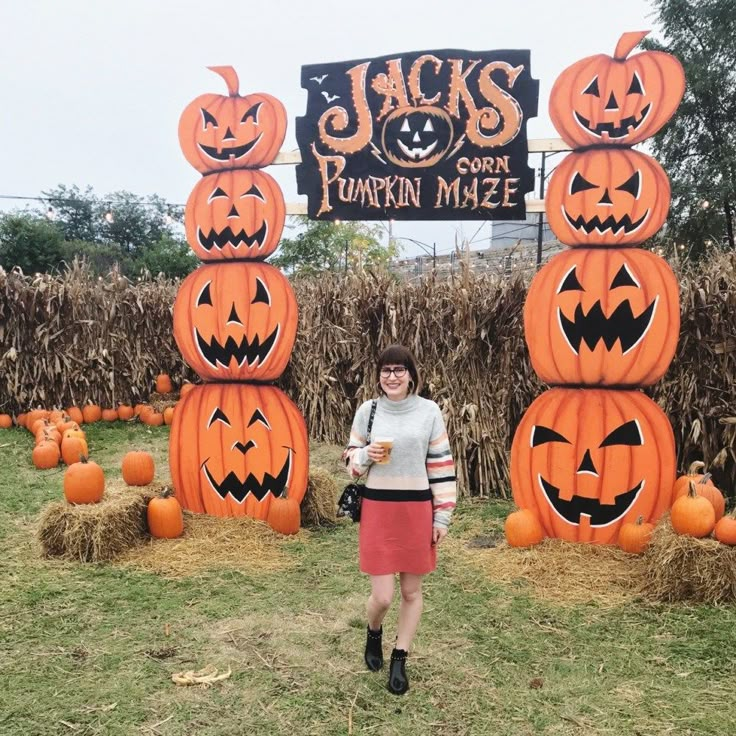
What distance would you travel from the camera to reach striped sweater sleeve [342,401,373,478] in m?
2.96

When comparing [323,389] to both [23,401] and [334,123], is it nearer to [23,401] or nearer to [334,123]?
[334,123]

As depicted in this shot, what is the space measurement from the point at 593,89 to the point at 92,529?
5013 millimetres

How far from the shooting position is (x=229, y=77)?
17.9 feet

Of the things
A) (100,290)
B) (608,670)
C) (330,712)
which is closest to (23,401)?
(100,290)

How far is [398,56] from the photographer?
17.7 ft

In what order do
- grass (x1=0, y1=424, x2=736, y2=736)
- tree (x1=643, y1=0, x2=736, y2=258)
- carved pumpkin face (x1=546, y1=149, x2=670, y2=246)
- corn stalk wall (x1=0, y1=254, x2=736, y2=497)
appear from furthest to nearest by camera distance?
1. tree (x1=643, y1=0, x2=736, y2=258)
2. corn stalk wall (x1=0, y1=254, x2=736, y2=497)
3. carved pumpkin face (x1=546, y1=149, x2=670, y2=246)
4. grass (x1=0, y1=424, x2=736, y2=736)

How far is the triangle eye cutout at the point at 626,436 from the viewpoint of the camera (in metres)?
4.79

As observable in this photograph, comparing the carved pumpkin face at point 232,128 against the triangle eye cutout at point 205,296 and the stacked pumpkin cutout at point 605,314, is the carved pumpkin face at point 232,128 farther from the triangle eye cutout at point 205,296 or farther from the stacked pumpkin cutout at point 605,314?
the stacked pumpkin cutout at point 605,314

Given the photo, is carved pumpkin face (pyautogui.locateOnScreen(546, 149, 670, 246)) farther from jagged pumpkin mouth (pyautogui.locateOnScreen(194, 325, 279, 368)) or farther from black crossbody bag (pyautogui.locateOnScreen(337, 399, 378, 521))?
black crossbody bag (pyautogui.locateOnScreen(337, 399, 378, 521))

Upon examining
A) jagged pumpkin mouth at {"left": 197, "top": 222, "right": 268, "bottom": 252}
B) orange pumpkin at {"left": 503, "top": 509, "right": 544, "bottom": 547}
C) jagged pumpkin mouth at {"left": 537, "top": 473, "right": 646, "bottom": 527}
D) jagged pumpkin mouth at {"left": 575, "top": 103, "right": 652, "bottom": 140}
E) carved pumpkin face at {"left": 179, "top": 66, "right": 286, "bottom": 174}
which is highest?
carved pumpkin face at {"left": 179, "top": 66, "right": 286, "bottom": 174}

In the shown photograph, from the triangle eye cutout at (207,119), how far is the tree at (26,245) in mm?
27544

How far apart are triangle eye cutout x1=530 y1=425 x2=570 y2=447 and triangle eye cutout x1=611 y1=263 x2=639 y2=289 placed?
3.94ft

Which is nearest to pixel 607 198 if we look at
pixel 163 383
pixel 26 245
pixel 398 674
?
pixel 398 674

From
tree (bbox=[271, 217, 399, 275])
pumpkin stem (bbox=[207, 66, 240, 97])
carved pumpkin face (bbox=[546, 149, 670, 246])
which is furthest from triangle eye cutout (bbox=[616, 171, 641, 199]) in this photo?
tree (bbox=[271, 217, 399, 275])
